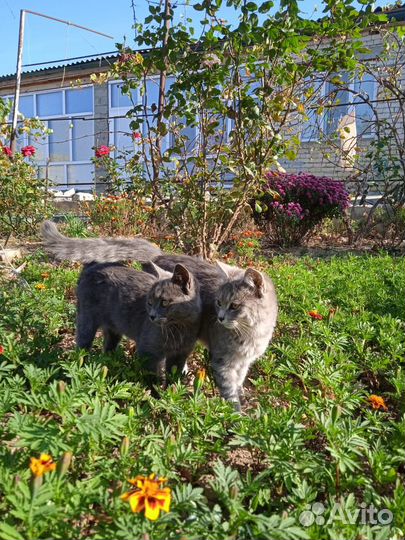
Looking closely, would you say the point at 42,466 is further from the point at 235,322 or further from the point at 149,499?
the point at 235,322

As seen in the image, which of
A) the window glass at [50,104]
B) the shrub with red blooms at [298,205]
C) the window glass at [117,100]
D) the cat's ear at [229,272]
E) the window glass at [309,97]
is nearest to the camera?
the cat's ear at [229,272]

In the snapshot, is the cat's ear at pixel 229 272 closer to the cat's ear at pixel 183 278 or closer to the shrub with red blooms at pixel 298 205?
the cat's ear at pixel 183 278

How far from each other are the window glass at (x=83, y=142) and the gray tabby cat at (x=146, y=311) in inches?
678

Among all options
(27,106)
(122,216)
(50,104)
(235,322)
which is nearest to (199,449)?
(235,322)

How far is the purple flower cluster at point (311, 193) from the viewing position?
8.77m

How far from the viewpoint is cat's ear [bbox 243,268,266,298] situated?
317 centimetres

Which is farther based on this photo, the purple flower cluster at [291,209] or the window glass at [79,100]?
the window glass at [79,100]

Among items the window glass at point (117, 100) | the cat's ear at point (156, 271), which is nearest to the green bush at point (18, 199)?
the cat's ear at point (156, 271)

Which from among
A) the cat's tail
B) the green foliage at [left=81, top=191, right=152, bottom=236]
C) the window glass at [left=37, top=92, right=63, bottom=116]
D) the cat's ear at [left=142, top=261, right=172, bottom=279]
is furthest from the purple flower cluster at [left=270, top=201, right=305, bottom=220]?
the window glass at [left=37, top=92, right=63, bottom=116]

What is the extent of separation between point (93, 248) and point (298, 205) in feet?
17.8

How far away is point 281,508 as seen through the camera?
1.88 meters

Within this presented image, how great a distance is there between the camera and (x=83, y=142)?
2000 cm

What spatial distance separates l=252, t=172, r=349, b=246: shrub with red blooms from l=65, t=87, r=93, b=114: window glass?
1321 centimetres

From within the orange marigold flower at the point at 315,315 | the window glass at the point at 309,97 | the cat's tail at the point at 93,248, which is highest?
the window glass at the point at 309,97
